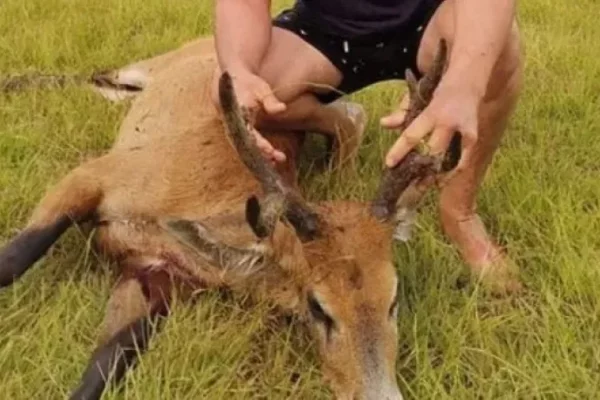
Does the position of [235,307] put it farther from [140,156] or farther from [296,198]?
[140,156]

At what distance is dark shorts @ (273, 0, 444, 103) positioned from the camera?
466cm

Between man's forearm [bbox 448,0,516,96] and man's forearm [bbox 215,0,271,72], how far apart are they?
761 millimetres

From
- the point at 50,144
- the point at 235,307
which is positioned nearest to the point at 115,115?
the point at 50,144

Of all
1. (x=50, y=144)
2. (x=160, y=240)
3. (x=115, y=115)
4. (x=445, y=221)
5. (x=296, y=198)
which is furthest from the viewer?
(x=115, y=115)

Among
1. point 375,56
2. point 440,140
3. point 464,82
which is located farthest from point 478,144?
point 440,140

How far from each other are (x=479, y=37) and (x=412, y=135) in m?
0.66

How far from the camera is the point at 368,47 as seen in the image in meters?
4.74

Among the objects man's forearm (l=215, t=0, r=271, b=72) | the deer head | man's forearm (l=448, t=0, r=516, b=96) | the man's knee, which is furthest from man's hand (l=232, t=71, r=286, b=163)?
the man's knee

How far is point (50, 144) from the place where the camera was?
5.31 m

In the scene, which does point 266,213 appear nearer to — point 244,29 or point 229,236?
point 229,236

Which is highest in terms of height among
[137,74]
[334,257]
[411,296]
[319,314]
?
[334,257]

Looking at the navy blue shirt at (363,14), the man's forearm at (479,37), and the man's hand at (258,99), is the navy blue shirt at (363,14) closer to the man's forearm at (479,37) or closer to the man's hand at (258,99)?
the man's forearm at (479,37)

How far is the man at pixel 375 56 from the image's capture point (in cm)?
402

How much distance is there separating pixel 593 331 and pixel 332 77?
152 centimetres
